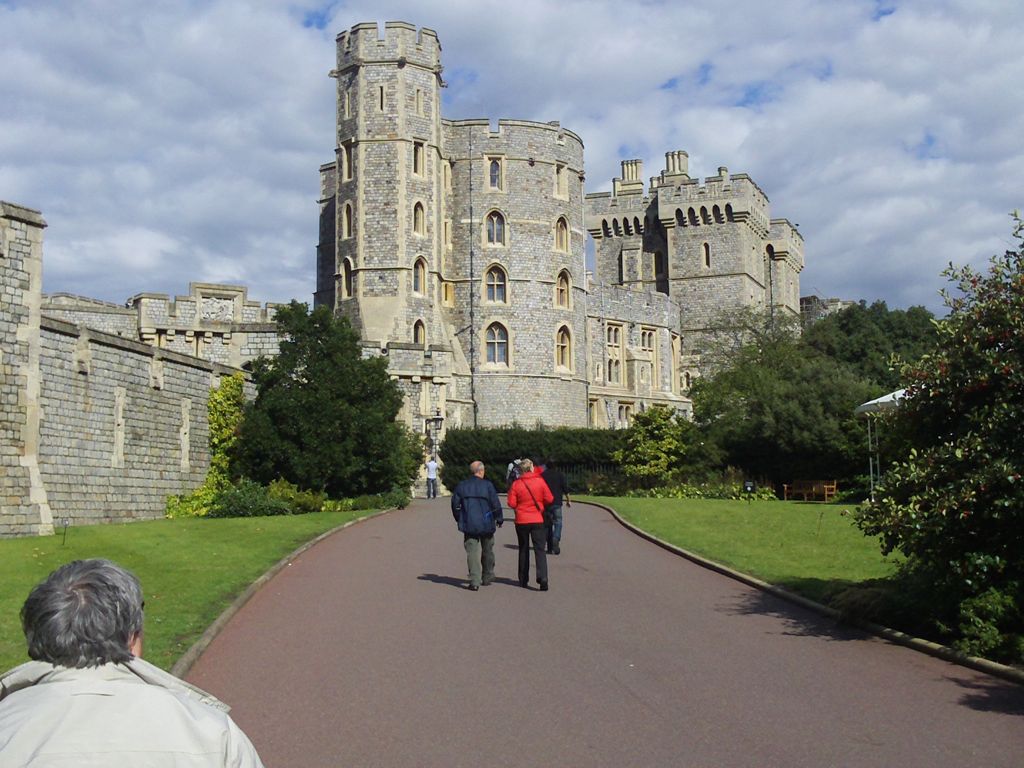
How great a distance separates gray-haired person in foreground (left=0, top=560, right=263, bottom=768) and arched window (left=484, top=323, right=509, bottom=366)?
48584mm

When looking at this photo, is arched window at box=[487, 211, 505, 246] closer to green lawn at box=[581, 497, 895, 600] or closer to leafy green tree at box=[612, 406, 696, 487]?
leafy green tree at box=[612, 406, 696, 487]

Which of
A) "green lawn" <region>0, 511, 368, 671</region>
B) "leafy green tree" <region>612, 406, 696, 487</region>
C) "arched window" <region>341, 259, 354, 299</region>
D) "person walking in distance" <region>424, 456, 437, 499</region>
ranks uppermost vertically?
"arched window" <region>341, 259, 354, 299</region>

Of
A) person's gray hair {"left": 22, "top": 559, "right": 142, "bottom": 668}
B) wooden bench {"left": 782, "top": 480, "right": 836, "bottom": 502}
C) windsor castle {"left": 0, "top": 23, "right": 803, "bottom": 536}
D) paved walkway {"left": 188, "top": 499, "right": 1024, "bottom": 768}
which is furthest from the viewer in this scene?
wooden bench {"left": 782, "top": 480, "right": 836, "bottom": 502}

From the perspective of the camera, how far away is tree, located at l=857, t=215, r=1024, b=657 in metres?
9.82

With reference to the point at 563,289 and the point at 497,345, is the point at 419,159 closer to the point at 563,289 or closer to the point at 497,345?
the point at 497,345

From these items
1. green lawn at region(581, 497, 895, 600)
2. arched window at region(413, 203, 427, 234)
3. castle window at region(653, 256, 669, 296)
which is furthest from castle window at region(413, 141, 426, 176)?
castle window at region(653, 256, 669, 296)

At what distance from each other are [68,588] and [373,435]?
26.4 metres

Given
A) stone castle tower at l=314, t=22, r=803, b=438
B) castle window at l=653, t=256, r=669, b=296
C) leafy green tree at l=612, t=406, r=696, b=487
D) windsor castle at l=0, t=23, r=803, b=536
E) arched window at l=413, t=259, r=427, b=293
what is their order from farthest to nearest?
castle window at l=653, t=256, r=669, b=296 < arched window at l=413, t=259, r=427, b=293 < stone castle tower at l=314, t=22, r=803, b=438 < leafy green tree at l=612, t=406, r=696, b=487 < windsor castle at l=0, t=23, r=803, b=536

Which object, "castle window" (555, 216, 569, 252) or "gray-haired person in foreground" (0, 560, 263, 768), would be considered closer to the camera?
"gray-haired person in foreground" (0, 560, 263, 768)

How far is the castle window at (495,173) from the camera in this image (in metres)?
51.8

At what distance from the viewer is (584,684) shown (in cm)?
858

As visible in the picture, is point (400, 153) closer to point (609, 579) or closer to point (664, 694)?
point (609, 579)

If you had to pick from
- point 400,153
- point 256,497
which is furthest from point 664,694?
point 400,153

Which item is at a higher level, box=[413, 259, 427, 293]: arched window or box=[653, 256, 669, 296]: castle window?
box=[653, 256, 669, 296]: castle window
